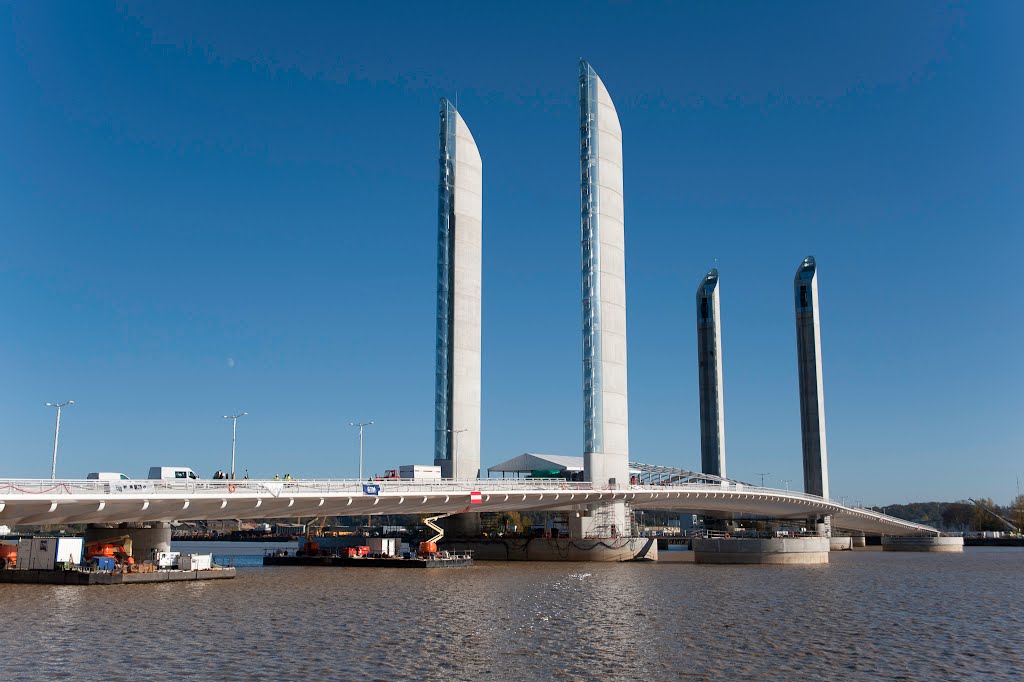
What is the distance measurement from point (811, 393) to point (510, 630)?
12383 cm

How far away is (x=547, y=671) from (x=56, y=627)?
786 inches

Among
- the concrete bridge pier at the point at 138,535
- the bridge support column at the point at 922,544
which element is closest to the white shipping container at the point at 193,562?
the concrete bridge pier at the point at 138,535

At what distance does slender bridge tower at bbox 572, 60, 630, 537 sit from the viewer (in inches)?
3959

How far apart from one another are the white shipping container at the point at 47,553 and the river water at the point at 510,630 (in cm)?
578

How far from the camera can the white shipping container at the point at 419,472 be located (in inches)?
3952

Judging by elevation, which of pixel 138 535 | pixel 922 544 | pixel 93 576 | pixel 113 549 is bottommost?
pixel 93 576

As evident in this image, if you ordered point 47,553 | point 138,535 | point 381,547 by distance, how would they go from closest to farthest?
point 47,553, point 138,535, point 381,547

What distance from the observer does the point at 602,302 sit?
10394 centimetres

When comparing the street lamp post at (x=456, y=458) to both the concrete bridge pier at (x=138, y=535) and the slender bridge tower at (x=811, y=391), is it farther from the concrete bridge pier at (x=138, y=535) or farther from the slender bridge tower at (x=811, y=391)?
the slender bridge tower at (x=811, y=391)

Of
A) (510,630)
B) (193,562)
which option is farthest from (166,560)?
(510,630)

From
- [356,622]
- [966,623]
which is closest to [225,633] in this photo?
[356,622]

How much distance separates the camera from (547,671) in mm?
30625

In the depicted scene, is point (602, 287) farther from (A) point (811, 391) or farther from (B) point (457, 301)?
(A) point (811, 391)

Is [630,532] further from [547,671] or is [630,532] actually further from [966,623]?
[547,671]
